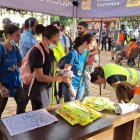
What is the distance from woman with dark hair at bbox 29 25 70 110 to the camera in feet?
8.74

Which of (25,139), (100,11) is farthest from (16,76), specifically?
(100,11)

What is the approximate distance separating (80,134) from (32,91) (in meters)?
1.18

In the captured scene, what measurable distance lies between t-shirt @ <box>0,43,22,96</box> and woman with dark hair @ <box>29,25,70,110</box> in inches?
14.2

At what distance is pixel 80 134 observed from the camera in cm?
177

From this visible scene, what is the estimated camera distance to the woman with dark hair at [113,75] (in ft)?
7.77

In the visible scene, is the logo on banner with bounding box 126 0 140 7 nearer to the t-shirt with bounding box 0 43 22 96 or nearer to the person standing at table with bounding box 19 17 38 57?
the person standing at table with bounding box 19 17 38 57

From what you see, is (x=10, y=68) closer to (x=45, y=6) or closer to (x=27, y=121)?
(x=27, y=121)

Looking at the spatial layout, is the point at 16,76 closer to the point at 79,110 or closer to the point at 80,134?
the point at 79,110

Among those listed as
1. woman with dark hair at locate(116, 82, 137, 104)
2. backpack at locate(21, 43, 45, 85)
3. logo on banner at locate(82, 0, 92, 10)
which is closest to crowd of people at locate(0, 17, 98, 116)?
backpack at locate(21, 43, 45, 85)

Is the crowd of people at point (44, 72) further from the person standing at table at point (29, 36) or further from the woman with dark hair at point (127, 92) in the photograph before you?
the person standing at table at point (29, 36)

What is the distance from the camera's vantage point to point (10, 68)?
9.91ft

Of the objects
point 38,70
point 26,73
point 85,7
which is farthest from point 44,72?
point 85,7

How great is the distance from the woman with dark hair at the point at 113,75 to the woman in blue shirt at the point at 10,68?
1.04m

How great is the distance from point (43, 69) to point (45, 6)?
5.44 ft
